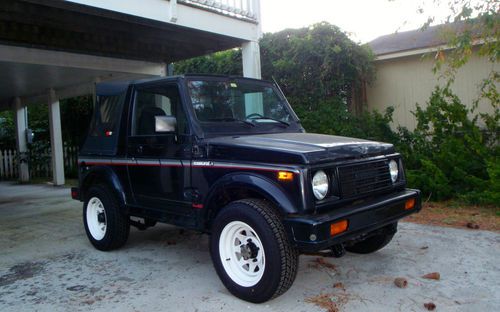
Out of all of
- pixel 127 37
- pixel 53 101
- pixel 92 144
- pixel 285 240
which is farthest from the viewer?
pixel 53 101

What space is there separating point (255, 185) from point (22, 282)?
271cm

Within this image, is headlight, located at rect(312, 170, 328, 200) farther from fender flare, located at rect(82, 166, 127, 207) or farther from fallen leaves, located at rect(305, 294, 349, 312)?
fender flare, located at rect(82, 166, 127, 207)

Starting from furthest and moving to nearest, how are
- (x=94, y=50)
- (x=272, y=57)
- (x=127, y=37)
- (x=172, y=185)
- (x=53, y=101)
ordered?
(x=53, y=101) → (x=272, y=57) → (x=94, y=50) → (x=127, y=37) → (x=172, y=185)

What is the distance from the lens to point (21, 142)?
15156mm

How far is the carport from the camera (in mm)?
6965

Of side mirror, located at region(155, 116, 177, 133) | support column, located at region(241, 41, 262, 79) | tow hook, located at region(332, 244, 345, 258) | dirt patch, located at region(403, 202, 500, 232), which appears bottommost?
dirt patch, located at region(403, 202, 500, 232)

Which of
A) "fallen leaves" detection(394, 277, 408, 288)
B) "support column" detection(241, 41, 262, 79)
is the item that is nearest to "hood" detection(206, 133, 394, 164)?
"fallen leaves" detection(394, 277, 408, 288)

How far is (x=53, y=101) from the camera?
13.1m

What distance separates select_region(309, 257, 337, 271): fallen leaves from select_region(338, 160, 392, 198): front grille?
1.04 meters

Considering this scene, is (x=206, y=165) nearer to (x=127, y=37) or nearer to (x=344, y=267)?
(x=344, y=267)

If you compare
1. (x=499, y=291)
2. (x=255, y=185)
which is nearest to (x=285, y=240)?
(x=255, y=185)

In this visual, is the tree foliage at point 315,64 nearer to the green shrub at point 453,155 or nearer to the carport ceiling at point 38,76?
the green shrub at point 453,155

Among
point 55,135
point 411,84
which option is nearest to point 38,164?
point 55,135

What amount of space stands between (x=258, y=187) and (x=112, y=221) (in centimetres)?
237
